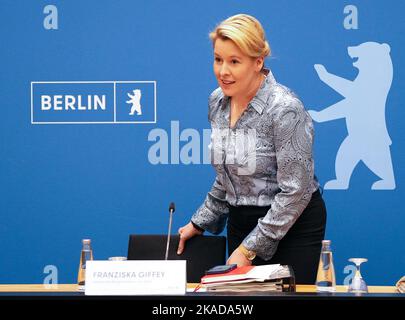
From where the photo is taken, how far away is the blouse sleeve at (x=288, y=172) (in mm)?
2781

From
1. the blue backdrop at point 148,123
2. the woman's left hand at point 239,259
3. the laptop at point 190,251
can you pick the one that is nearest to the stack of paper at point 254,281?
the woman's left hand at point 239,259

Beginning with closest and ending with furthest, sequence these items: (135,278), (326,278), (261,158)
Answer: (135,278), (326,278), (261,158)

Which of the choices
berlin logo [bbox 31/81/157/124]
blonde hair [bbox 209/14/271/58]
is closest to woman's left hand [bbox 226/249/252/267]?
blonde hair [bbox 209/14/271/58]

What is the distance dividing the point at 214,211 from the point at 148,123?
2.77ft

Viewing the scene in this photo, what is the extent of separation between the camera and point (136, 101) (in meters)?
3.86

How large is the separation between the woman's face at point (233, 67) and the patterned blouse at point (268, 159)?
0.24ft

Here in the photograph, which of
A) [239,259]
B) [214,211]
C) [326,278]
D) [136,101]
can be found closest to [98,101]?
[136,101]

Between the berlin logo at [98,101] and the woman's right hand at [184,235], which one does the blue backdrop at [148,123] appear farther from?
the woman's right hand at [184,235]

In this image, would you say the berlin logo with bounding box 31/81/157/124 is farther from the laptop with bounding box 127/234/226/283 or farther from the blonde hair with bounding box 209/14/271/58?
the blonde hair with bounding box 209/14/271/58

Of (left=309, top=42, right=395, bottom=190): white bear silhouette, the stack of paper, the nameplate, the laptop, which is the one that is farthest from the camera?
(left=309, top=42, right=395, bottom=190): white bear silhouette

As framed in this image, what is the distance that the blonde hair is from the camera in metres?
2.74

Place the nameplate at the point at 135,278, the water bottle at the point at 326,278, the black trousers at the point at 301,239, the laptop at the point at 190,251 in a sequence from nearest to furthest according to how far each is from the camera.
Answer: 1. the nameplate at the point at 135,278
2. the water bottle at the point at 326,278
3. the black trousers at the point at 301,239
4. the laptop at the point at 190,251

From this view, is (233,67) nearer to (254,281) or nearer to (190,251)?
(190,251)
